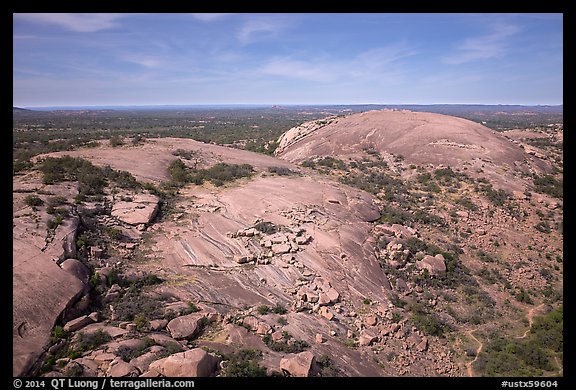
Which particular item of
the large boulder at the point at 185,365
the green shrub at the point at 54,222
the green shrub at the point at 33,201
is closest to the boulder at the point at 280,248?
the large boulder at the point at 185,365

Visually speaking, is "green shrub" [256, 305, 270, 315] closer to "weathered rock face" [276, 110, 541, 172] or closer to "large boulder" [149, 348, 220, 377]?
"large boulder" [149, 348, 220, 377]

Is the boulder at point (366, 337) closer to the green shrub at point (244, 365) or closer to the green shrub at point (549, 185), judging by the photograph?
the green shrub at point (244, 365)

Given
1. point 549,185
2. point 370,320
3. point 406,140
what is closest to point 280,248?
point 370,320

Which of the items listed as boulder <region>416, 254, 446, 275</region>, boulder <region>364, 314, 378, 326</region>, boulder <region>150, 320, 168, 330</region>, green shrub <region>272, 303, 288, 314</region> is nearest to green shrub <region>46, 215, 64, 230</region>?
boulder <region>150, 320, 168, 330</region>

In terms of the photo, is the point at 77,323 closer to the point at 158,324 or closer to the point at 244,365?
the point at 158,324
